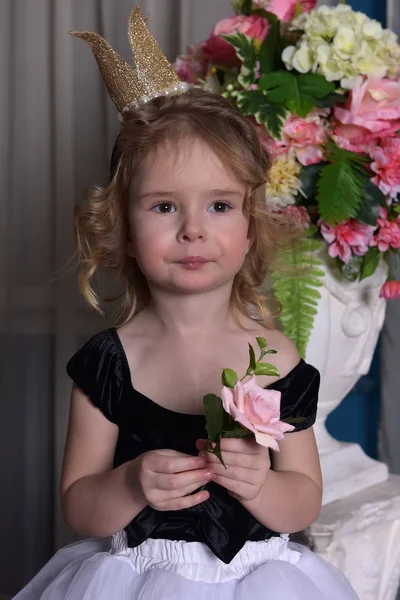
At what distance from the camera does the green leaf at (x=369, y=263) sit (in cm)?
161

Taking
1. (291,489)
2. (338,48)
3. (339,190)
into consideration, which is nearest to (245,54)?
(338,48)

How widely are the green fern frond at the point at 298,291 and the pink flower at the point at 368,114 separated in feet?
0.63

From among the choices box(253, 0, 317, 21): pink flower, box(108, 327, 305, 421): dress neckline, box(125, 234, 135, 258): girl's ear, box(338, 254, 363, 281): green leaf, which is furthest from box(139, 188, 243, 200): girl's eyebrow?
box(253, 0, 317, 21): pink flower

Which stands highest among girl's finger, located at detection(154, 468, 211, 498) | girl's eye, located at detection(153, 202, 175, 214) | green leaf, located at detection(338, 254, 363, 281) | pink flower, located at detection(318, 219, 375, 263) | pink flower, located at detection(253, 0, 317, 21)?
pink flower, located at detection(253, 0, 317, 21)

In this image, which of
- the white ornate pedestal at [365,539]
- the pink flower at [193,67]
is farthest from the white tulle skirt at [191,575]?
the pink flower at [193,67]

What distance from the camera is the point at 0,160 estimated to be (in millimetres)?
2168

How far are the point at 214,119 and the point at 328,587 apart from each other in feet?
2.22

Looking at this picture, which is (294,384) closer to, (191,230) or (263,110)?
(191,230)

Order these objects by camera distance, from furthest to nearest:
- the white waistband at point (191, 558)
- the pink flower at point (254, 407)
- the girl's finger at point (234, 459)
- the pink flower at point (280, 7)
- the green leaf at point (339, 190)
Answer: the pink flower at point (280, 7) → the green leaf at point (339, 190) → the white waistband at point (191, 558) → the girl's finger at point (234, 459) → the pink flower at point (254, 407)

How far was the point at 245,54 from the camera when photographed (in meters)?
1.57

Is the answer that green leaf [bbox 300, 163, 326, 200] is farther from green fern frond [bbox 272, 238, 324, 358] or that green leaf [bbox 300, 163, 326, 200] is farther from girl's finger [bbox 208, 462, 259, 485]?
girl's finger [bbox 208, 462, 259, 485]

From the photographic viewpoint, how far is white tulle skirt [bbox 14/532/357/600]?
1139 mm

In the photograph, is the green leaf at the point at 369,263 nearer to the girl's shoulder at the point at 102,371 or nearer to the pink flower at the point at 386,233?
the pink flower at the point at 386,233

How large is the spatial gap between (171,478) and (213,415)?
0.41 feet
